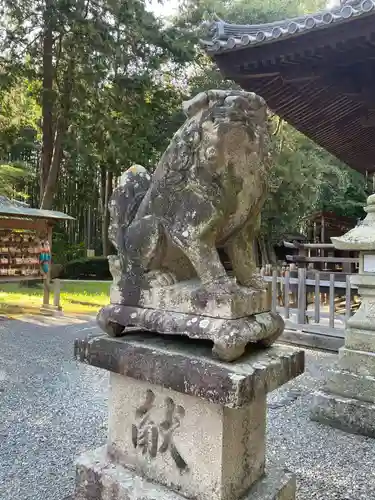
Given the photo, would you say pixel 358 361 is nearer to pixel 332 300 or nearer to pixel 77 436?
pixel 332 300

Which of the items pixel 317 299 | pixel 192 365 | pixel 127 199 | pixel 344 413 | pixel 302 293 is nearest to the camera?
pixel 192 365

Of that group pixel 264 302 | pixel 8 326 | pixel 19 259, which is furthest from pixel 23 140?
pixel 264 302

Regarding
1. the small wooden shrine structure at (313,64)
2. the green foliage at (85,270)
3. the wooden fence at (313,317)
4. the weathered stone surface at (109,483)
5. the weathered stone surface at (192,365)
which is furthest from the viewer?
the green foliage at (85,270)

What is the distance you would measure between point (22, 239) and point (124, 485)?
6976 mm

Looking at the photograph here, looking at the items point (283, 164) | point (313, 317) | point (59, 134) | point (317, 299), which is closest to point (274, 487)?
point (317, 299)

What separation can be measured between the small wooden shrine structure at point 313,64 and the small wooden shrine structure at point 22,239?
4.97 m

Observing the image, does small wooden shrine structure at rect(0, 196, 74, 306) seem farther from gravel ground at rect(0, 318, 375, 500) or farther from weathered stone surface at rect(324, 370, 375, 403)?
weathered stone surface at rect(324, 370, 375, 403)

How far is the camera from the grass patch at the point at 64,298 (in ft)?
28.8

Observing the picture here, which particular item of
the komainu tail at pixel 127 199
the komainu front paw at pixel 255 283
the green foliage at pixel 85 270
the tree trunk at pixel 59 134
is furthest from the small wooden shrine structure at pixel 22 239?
the green foliage at pixel 85 270

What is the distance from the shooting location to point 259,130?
5.79 feet

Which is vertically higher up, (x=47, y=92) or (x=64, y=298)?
(x=47, y=92)

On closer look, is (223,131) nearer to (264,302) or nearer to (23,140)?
(264,302)

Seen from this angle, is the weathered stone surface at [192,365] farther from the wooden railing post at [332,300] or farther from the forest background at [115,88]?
the forest background at [115,88]

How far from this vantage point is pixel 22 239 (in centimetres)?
802
